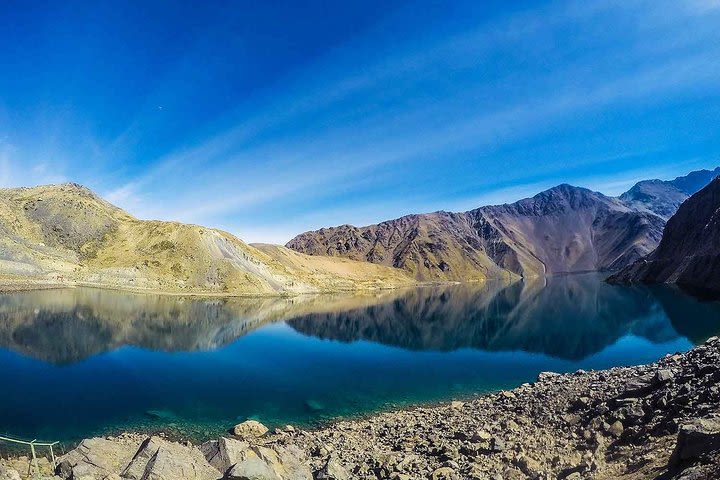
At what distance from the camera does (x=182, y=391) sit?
36281 millimetres

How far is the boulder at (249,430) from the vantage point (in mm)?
26011

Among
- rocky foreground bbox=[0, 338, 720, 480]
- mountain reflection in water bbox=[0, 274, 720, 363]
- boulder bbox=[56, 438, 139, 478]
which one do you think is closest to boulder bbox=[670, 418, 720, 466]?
rocky foreground bbox=[0, 338, 720, 480]

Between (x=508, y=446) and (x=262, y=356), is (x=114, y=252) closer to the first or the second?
(x=262, y=356)

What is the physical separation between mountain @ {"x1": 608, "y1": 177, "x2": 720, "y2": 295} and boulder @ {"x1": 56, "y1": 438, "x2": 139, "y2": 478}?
132534 millimetres

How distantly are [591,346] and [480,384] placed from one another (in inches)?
1058

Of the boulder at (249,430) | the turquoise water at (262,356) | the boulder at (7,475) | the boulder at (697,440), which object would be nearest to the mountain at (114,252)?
the turquoise water at (262,356)

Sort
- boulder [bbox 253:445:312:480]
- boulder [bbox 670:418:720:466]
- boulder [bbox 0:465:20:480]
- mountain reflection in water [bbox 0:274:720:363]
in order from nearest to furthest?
boulder [bbox 670:418:720:466], boulder [bbox 0:465:20:480], boulder [bbox 253:445:312:480], mountain reflection in water [bbox 0:274:720:363]

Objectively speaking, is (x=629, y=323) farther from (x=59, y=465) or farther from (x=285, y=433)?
(x=59, y=465)

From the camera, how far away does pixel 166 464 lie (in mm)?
13414

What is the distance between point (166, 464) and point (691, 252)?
183 metres

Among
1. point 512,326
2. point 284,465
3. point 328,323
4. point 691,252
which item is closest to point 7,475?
point 284,465

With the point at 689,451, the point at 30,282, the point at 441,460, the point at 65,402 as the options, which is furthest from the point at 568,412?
the point at 30,282

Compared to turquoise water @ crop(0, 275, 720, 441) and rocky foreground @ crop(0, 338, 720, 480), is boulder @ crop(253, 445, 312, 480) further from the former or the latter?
turquoise water @ crop(0, 275, 720, 441)

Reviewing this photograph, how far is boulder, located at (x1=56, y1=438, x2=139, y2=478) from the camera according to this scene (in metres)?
13.8
